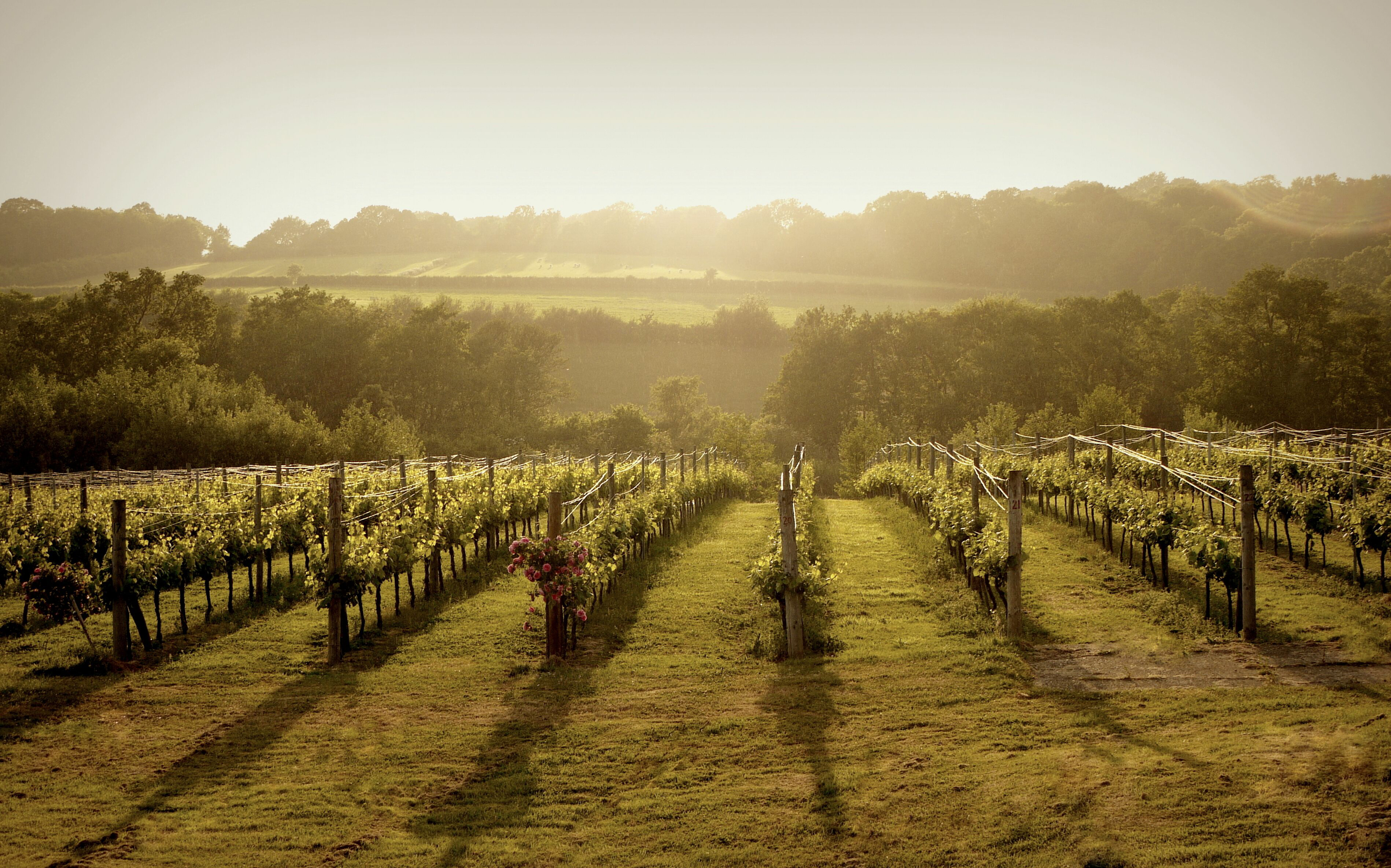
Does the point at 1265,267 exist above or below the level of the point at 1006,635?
above

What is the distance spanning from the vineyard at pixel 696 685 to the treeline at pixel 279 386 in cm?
1708

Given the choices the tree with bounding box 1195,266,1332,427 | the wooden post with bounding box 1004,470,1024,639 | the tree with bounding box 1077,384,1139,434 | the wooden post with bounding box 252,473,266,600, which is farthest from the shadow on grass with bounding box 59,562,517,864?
the tree with bounding box 1195,266,1332,427

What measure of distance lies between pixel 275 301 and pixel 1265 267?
178 feet

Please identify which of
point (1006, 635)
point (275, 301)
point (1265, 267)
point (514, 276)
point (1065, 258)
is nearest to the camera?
point (1006, 635)

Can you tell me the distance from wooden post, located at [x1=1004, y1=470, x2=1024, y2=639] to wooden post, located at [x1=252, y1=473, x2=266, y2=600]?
10535 millimetres

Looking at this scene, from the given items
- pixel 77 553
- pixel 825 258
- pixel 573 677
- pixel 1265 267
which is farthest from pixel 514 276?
pixel 573 677

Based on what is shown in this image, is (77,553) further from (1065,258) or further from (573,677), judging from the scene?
(1065,258)

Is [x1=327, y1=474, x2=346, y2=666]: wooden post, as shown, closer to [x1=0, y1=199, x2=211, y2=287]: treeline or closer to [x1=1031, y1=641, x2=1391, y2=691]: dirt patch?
[x1=1031, y1=641, x2=1391, y2=691]: dirt patch

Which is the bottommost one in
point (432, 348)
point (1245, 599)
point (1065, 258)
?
point (1245, 599)

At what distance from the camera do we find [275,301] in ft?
167

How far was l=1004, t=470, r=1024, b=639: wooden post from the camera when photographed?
9.27 meters

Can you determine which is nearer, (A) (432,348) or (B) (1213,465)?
(B) (1213,465)

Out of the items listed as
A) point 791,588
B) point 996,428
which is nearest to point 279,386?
point 996,428

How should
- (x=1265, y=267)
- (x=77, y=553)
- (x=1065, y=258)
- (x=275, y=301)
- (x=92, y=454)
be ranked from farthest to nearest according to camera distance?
(x=1065, y=258), (x=275, y=301), (x=1265, y=267), (x=92, y=454), (x=77, y=553)
